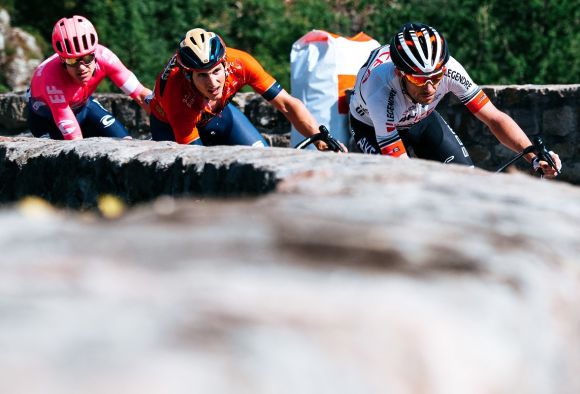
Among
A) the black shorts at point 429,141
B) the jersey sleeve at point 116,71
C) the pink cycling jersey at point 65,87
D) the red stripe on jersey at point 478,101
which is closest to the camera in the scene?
the red stripe on jersey at point 478,101

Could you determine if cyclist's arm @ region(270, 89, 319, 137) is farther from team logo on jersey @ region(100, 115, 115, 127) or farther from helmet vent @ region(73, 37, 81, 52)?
team logo on jersey @ region(100, 115, 115, 127)

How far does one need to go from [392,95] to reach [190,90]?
1152 millimetres

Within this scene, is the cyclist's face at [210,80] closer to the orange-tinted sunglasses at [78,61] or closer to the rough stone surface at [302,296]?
the orange-tinted sunglasses at [78,61]

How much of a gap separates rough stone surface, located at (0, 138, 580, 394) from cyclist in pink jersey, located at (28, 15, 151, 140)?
4731 millimetres

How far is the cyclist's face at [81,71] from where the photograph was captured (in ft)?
22.9

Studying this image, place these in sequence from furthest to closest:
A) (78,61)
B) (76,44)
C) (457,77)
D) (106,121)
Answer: (106,121) < (76,44) < (78,61) < (457,77)

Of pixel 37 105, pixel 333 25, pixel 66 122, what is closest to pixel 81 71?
pixel 66 122

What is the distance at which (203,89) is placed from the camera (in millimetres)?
6039

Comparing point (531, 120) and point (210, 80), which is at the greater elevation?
point (210, 80)

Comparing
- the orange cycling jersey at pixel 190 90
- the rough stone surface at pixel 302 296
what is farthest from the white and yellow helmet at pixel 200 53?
the rough stone surface at pixel 302 296

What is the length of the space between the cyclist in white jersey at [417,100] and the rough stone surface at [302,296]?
11.2ft

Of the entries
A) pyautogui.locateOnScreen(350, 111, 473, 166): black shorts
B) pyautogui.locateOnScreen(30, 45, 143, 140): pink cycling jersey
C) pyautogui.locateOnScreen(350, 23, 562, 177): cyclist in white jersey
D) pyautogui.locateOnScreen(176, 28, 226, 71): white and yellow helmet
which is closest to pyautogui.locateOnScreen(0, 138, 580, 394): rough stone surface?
pyautogui.locateOnScreen(350, 23, 562, 177): cyclist in white jersey

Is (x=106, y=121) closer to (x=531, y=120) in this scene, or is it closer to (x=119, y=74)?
(x=119, y=74)

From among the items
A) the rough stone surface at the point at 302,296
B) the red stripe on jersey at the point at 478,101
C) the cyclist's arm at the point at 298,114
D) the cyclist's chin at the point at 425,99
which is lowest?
Answer: the red stripe on jersey at the point at 478,101
